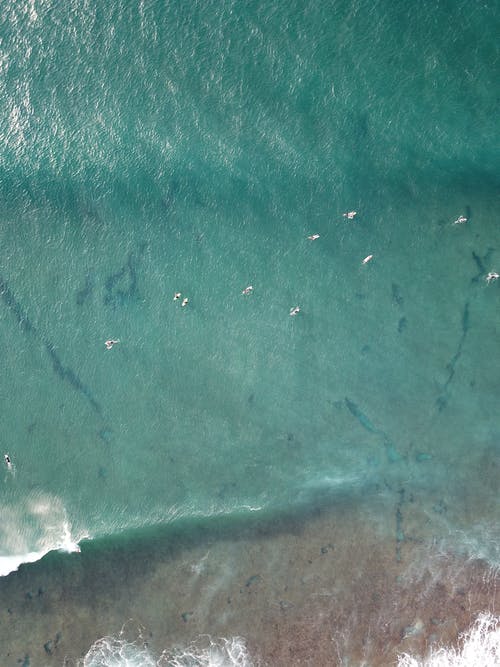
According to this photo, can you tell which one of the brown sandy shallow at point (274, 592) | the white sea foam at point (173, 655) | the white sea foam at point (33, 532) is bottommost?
the white sea foam at point (173, 655)

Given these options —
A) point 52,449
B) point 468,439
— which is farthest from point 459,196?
point 52,449

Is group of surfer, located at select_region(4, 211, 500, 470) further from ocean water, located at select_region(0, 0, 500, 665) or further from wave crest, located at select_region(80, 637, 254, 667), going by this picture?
wave crest, located at select_region(80, 637, 254, 667)

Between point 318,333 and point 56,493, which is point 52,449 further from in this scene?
point 318,333

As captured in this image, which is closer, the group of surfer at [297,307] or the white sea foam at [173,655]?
the white sea foam at [173,655]

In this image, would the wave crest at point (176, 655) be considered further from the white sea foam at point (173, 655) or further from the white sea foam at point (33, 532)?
the white sea foam at point (33, 532)

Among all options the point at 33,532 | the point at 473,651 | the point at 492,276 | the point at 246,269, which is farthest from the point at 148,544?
the point at 492,276

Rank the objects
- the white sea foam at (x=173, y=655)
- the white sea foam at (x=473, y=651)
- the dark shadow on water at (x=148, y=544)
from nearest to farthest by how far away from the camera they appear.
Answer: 1. the white sea foam at (x=473, y=651)
2. the white sea foam at (x=173, y=655)
3. the dark shadow on water at (x=148, y=544)

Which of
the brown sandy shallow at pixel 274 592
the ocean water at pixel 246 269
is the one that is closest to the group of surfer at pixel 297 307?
the ocean water at pixel 246 269
